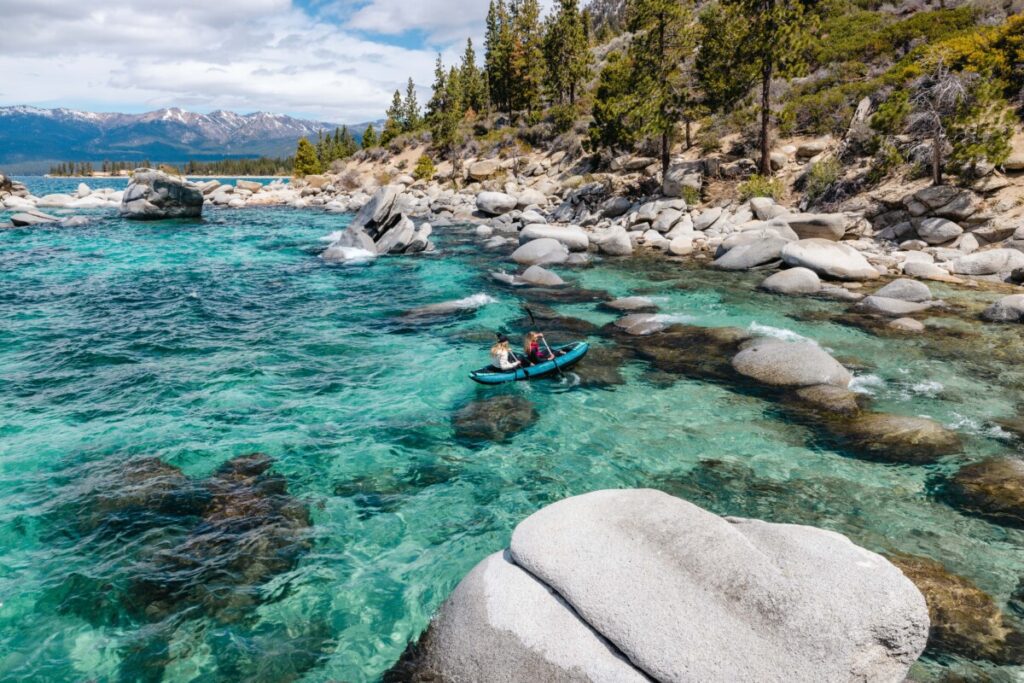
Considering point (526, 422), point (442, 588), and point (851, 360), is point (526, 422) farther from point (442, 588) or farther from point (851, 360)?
point (851, 360)

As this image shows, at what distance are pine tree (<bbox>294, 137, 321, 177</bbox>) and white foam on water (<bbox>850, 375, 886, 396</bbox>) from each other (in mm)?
93776

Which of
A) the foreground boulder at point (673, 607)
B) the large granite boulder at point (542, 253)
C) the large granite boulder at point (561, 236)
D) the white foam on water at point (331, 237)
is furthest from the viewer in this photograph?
the white foam on water at point (331, 237)

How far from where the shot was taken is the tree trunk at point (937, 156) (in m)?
24.3

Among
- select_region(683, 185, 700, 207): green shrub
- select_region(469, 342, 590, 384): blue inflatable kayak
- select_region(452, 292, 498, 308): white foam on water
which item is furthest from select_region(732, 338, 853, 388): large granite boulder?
select_region(683, 185, 700, 207): green shrub

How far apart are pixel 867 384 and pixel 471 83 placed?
84.1m

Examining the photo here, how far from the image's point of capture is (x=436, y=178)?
71438 millimetres

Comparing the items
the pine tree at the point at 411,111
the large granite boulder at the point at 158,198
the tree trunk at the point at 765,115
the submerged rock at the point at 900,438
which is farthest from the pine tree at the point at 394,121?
the submerged rock at the point at 900,438

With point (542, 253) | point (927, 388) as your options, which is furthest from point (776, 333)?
point (542, 253)

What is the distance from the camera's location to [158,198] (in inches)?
1860

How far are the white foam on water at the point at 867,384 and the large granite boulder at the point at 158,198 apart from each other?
5144cm

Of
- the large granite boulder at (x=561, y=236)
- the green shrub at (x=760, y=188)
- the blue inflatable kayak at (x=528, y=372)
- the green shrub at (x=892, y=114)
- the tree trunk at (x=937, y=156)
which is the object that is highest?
the green shrub at (x=892, y=114)

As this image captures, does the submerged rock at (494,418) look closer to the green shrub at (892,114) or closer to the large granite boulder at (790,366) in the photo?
the large granite boulder at (790,366)

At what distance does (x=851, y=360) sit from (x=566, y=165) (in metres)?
46.4

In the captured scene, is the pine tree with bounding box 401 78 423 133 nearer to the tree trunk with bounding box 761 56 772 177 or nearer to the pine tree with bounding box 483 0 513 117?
the pine tree with bounding box 483 0 513 117
